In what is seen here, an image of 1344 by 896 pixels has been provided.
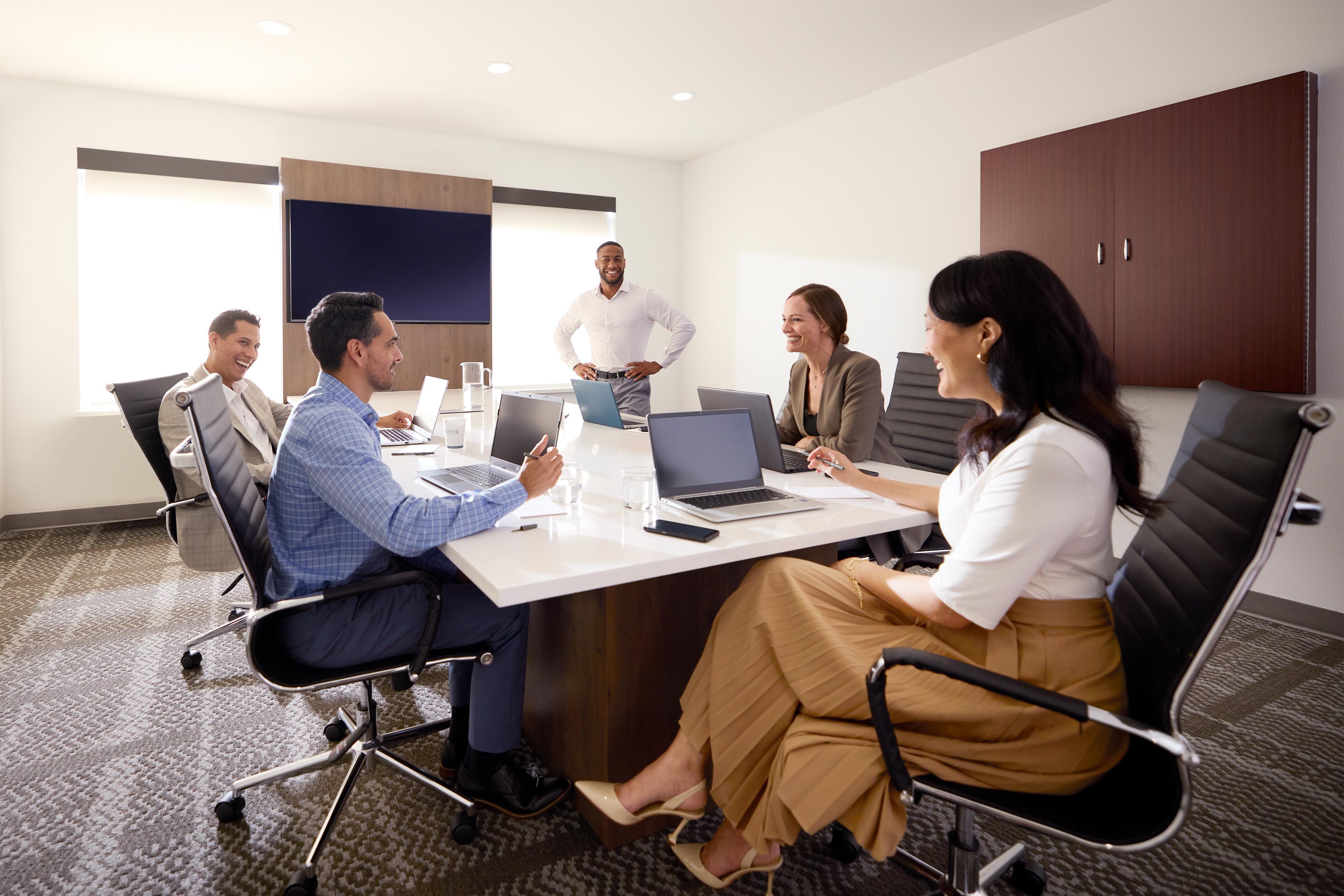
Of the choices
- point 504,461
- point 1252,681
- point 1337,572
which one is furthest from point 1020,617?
point 1337,572

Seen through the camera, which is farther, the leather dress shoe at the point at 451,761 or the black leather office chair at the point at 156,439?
the black leather office chair at the point at 156,439

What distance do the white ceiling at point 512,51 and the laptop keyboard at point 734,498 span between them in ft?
9.11

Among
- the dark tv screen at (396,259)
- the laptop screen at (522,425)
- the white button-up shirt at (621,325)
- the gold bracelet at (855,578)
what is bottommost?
the gold bracelet at (855,578)

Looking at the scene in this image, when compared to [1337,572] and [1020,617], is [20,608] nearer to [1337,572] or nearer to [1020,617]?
[1020,617]

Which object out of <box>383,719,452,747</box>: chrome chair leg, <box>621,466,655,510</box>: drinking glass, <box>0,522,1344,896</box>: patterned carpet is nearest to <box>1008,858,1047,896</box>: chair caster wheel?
<box>0,522,1344,896</box>: patterned carpet

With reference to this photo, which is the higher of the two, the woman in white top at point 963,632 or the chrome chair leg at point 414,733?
the woman in white top at point 963,632

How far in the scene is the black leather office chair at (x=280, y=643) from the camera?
160cm

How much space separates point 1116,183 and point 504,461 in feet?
10.1

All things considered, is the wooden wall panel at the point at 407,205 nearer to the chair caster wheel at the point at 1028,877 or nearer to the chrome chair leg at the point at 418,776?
the chrome chair leg at the point at 418,776

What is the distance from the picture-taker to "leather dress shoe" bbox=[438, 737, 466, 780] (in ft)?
6.95

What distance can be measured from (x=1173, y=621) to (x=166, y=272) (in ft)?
19.6

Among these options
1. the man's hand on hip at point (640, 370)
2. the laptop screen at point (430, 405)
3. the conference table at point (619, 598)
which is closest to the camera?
the conference table at point (619, 598)

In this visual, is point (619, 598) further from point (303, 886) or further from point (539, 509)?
point (303, 886)

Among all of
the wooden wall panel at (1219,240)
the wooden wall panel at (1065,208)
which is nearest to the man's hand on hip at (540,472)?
the wooden wall panel at (1065,208)
